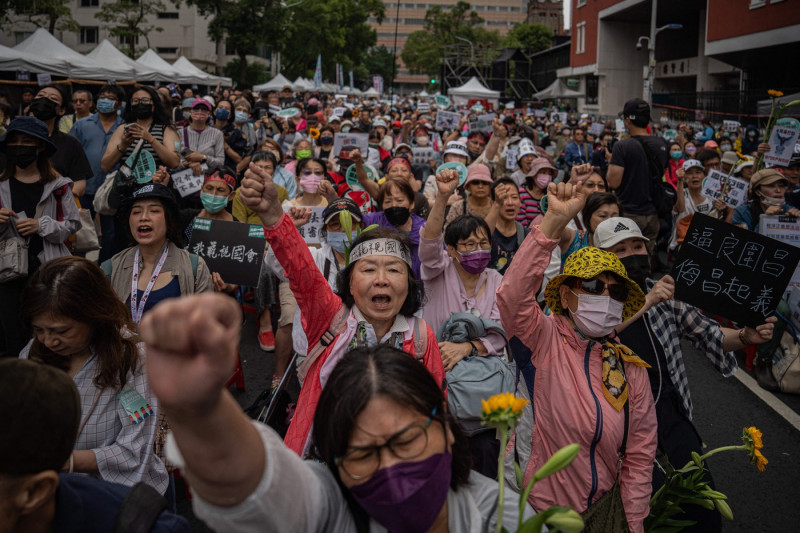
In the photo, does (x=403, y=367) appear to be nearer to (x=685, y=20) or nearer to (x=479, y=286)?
(x=479, y=286)

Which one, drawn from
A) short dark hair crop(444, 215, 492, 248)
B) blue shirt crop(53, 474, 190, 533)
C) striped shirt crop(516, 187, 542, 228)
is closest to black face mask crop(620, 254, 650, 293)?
short dark hair crop(444, 215, 492, 248)

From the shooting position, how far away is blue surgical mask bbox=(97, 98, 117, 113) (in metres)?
7.07

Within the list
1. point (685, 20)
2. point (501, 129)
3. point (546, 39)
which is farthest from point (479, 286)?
point (546, 39)

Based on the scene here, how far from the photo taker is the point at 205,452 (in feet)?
3.63

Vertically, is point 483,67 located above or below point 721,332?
above

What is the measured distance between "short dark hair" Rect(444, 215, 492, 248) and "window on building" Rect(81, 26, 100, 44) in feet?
213

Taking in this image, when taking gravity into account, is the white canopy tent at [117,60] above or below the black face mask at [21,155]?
above

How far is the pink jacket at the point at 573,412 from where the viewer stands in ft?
8.59

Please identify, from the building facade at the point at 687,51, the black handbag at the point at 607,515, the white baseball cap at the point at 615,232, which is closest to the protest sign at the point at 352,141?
the white baseball cap at the point at 615,232

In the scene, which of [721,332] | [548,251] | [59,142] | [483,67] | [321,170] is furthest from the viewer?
[483,67]

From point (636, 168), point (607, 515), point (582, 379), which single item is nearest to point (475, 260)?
point (582, 379)

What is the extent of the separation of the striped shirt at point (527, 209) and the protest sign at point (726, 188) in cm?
263

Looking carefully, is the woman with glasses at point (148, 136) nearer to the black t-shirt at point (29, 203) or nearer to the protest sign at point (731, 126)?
the black t-shirt at point (29, 203)

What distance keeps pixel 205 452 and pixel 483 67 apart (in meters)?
77.4
